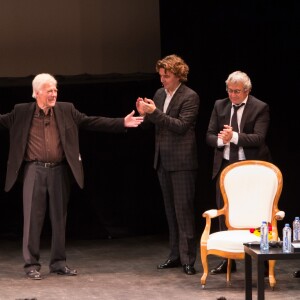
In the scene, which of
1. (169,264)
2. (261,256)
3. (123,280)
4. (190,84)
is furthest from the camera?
(190,84)

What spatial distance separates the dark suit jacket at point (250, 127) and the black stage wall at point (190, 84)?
5.47 feet

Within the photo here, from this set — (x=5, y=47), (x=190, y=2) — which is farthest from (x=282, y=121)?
(x=5, y=47)

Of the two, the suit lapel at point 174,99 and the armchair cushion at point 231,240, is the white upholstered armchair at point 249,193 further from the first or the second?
the suit lapel at point 174,99

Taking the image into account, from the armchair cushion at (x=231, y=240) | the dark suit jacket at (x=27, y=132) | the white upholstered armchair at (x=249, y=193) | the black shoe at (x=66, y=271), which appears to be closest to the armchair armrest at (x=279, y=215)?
the white upholstered armchair at (x=249, y=193)

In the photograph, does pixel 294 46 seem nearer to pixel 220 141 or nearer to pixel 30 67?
pixel 220 141

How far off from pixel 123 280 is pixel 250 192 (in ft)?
3.76

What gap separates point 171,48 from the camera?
894 cm

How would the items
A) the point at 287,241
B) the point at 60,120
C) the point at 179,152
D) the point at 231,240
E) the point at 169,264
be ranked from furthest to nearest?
the point at 169,264 < the point at 179,152 < the point at 60,120 < the point at 231,240 < the point at 287,241

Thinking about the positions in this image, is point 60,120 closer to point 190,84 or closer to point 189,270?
point 189,270

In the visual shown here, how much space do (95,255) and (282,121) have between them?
228 centimetres

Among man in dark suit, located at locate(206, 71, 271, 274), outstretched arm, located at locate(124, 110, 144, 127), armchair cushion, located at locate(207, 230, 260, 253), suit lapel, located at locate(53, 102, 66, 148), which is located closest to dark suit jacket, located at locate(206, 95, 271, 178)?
man in dark suit, located at locate(206, 71, 271, 274)

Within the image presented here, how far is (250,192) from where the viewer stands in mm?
6988

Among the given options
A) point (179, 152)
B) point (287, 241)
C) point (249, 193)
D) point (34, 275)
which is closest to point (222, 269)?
point (249, 193)

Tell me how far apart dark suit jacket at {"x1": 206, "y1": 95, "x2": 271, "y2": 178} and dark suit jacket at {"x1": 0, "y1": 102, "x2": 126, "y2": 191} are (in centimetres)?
74
